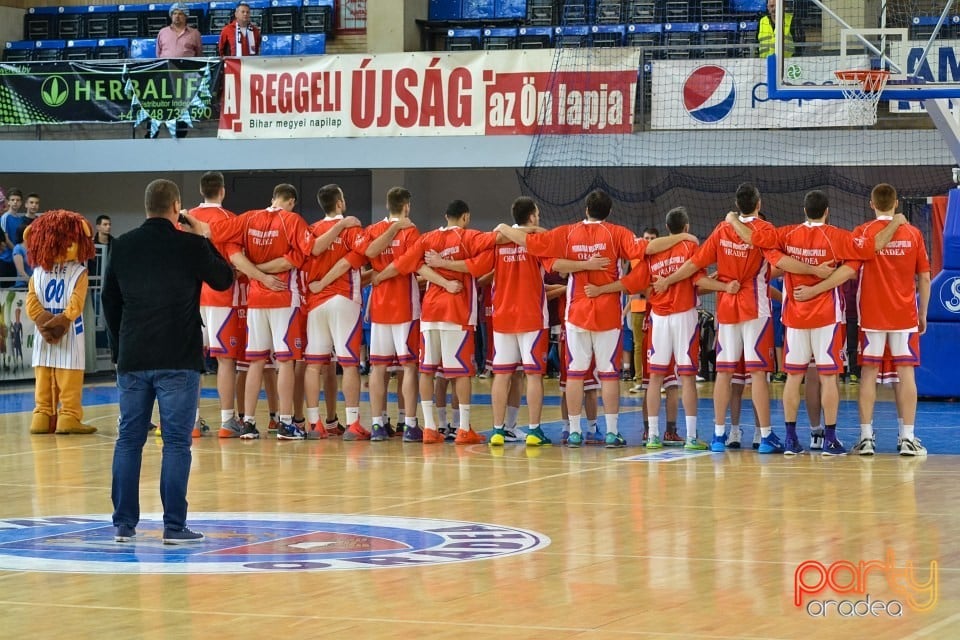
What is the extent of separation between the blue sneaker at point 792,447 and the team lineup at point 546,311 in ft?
0.08

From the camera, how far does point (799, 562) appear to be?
22.3 feet

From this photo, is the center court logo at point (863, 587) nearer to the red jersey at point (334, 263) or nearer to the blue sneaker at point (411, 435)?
the blue sneaker at point (411, 435)

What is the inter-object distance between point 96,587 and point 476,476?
4.30 meters

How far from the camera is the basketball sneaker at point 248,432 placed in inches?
505

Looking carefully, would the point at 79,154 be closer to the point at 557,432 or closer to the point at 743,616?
the point at 557,432

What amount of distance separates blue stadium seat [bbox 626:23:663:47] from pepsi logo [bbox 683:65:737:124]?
2776 millimetres

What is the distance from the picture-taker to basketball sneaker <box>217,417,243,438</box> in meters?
12.8

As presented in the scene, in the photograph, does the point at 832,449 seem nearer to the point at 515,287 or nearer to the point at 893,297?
the point at 893,297

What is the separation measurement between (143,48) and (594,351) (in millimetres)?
16237

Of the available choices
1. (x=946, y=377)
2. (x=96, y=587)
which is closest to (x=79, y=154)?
(x=946, y=377)

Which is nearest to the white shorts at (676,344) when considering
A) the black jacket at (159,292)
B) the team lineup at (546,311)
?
the team lineup at (546,311)

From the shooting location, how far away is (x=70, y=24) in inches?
1060

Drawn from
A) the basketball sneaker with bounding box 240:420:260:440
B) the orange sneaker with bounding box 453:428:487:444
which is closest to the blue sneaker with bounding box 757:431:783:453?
the orange sneaker with bounding box 453:428:487:444

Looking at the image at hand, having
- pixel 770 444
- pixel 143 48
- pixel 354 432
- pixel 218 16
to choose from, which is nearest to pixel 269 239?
pixel 354 432
